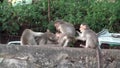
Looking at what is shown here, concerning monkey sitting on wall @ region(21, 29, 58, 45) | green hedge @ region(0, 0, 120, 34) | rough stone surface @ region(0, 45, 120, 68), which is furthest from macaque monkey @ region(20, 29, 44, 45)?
green hedge @ region(0, 0, 120, 34)

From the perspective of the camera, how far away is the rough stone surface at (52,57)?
276 inches

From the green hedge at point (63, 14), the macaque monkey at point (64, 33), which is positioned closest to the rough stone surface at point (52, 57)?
the macaque monkey at point (64, 33)

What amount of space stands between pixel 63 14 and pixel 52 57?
468cm

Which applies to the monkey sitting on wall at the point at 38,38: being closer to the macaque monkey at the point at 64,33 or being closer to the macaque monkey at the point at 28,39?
the macaque monkey at the point at 28,39

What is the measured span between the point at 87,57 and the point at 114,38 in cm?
189

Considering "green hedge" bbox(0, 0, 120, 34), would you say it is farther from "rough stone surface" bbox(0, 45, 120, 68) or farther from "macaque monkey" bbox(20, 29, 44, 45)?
"rough stone surface" bbox(0, 45, 120, 68)

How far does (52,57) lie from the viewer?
710 cm

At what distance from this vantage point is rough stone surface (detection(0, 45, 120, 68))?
7000 millimetres

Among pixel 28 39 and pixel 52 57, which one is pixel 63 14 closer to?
pixel 28 39

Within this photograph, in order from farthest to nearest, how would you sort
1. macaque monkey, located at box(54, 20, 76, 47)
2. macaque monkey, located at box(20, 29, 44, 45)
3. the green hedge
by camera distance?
1. the green hedge
2. macaque monkey, located at box(20, 29, 44, 45)
3. macaque monkey, located at box(54, 20, 76, 47)

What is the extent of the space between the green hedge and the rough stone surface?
3988mm

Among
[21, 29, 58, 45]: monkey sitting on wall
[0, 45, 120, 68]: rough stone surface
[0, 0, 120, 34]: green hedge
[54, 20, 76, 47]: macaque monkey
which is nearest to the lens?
[0, 45, 120, 68]: rough stone surface

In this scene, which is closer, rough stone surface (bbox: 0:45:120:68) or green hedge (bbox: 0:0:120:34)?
rough stone surface (bbox: 0:45:120:68)

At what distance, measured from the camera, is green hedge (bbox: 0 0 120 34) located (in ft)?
36.4
